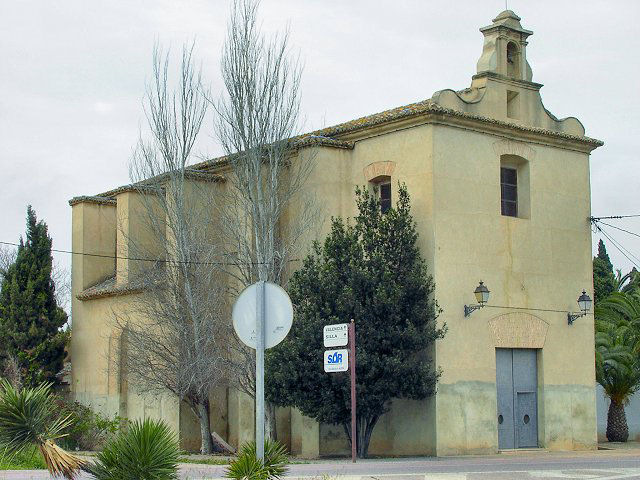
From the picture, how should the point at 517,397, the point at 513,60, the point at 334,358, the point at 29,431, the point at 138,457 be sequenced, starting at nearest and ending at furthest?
the point at 138,457 → the point at 29,431 → the point at 334,358 → the point at 517,397 → the point at 513,60

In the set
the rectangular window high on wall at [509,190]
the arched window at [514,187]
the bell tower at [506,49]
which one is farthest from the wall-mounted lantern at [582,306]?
the bell tower at [506,49]

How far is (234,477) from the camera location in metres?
11.2

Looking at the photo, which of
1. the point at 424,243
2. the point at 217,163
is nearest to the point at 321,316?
the point at 424,243

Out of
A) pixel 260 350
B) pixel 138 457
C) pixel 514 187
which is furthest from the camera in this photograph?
pixel 514 187

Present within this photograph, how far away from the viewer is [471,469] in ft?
63.5

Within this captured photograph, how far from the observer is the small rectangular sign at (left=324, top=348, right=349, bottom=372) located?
19156 mm

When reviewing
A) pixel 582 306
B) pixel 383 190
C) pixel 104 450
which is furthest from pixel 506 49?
pixel 104 450

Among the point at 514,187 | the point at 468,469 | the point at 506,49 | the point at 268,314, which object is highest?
the point at 506,49

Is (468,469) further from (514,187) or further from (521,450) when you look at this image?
(514,187)

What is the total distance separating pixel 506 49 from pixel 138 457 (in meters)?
19.6

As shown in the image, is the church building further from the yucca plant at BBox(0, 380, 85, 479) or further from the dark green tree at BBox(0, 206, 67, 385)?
the yucca plant at BBox(0, 380, 85, 479)

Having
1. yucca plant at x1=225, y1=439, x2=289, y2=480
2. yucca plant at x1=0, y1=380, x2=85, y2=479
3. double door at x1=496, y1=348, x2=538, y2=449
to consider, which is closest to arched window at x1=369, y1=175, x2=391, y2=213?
double door at x1=496, y1=348, x2=538, y2=449

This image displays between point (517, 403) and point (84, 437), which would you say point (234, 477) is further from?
point (84, 437)

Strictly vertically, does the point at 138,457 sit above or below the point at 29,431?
below
